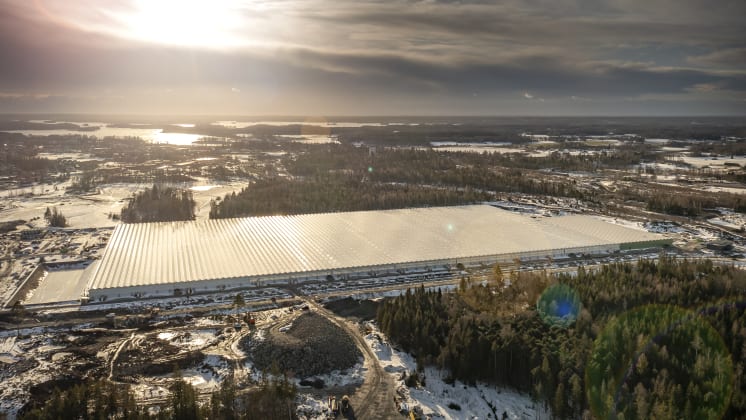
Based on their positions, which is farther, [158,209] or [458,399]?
[158,209]

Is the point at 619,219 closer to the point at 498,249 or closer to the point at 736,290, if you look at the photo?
the point at 498,249

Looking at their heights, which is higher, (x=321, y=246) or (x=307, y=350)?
(x=321, y=246)

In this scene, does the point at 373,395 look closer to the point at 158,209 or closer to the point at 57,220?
the point at 158,209

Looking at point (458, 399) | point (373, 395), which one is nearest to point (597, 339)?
point (458, 399)

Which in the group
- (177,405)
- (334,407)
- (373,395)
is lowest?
(373,395)

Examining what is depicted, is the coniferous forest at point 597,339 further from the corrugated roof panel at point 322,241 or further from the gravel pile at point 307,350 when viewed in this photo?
the corrugated roof panel at point 322,241

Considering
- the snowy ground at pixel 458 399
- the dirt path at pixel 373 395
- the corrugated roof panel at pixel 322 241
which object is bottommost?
the snowy ground at pixel 458 399

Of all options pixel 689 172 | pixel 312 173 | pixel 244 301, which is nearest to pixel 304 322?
pixel 244 301

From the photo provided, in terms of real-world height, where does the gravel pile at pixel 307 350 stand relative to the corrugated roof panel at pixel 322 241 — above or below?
below

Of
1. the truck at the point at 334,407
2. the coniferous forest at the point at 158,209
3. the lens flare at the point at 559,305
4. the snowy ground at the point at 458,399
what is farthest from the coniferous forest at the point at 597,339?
the coniferous forest at the point at 158,209
